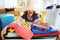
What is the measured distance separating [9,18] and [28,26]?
0.66ft

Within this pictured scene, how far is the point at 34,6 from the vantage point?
118 cm

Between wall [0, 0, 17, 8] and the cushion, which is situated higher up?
wall [0, 0, 17, 8]

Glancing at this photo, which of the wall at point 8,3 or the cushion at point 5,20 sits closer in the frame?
the cushion at point 5,20

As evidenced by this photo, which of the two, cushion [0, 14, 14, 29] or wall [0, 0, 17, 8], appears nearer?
cushion [0, 14, 14, 29]

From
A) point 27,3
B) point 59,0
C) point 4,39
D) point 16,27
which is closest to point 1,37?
point 4,39

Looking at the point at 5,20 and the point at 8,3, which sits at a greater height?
the point at 8,3

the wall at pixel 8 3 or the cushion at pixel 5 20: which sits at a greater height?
the wall at pixel 8 3

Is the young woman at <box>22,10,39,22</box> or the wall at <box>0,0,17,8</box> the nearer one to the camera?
the young woman at <box>22,10,39,22</box>

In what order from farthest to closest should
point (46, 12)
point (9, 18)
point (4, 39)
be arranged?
point (46, 12)
point (9, 18)
point (4, 39)

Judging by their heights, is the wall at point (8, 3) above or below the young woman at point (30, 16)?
above

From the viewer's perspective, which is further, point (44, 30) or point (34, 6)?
point (34, 6)

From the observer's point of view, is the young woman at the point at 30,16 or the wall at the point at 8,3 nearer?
the young woman at the point at 30,16

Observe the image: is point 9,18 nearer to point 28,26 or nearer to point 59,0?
point 28,26

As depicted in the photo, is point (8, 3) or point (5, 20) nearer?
point (5, 20)
